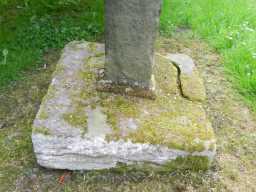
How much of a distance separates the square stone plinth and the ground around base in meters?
0.10

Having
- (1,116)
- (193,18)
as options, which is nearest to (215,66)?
(193,18)

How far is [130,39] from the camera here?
2748 millimetres

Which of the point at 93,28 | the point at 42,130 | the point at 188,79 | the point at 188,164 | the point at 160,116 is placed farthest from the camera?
the point at 93,28

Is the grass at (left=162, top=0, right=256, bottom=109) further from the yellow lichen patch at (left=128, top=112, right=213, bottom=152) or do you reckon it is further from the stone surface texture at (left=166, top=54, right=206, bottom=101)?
the yellow lichen patch at (left=128, top=112, right=213, bottom=152)

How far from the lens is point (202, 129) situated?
273cm

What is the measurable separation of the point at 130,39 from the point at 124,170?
912 millimetres

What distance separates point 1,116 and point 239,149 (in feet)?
6.45

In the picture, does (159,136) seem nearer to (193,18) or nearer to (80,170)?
(80,170)

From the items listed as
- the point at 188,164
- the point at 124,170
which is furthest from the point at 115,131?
the point at 188,164

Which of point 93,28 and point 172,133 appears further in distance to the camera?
point 93,28

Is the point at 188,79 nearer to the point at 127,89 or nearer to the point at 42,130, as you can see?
the point at 127,89

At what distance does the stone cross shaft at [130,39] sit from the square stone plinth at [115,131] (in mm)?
166

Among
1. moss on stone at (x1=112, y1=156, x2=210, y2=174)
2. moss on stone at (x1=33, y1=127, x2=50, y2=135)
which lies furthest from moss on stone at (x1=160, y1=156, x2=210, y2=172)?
moss on stone at (x1=33, y1=127, x2=50, y2=135)

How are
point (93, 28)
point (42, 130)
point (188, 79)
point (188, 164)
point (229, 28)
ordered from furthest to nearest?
point (229, 28) → point (93, 28) → point (188, 79) → point (188, 164) → point (42, 130)
